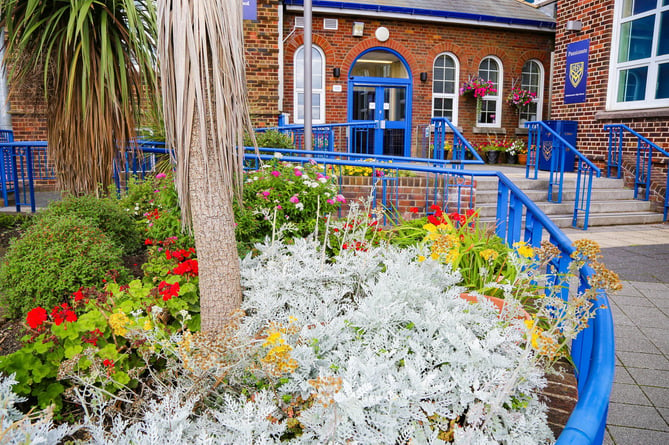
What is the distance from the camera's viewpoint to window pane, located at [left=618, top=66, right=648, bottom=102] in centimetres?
852

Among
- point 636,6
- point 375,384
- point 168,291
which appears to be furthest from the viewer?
point 636,6

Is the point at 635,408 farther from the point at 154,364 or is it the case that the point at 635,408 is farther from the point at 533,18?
the point at 533,18

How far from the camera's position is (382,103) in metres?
12.1

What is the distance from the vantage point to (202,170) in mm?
2057

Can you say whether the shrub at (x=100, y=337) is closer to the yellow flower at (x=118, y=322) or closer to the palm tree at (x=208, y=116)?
the yellow flower at (x=118, y=322)

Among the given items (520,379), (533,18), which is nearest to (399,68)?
(533,18)

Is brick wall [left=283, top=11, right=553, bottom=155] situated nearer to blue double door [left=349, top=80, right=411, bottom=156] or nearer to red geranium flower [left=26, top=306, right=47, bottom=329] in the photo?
blue double door [left=349, top=80, right=411, bottom=156]

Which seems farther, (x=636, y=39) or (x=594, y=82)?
(x=594, y=82)

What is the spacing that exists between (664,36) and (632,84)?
2.79 ft

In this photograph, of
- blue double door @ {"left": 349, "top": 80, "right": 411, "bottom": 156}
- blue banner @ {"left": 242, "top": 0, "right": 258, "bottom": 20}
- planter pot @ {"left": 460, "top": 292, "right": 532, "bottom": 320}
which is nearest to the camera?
planter pot @ {"left": 460, "top": 292, "right": 532, "bottom": 320}

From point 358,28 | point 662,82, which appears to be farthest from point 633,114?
point 358,28

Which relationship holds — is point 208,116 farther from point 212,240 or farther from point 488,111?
point 488,111

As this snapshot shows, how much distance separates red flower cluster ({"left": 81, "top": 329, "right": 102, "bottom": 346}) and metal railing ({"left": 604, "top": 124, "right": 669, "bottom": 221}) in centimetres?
784

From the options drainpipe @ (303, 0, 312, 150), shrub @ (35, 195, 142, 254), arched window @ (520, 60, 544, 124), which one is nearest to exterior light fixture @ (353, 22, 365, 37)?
arched window @ (520, 60, 544, 124)
